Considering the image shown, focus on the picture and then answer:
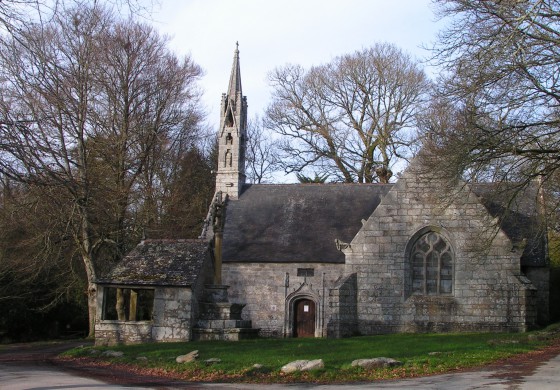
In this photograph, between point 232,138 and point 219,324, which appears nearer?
point 219,324

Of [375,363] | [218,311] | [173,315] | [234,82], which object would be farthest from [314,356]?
[234,82]

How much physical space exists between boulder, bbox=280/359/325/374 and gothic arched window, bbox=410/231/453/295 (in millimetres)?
11885

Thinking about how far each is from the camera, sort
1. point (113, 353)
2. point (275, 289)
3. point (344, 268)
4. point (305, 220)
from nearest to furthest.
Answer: point (113, 353) → point (344, 268) → point (275, 289) → point (305, 220)

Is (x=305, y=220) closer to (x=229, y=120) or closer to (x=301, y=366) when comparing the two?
(x=229, y=120)

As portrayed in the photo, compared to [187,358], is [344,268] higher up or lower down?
higher up

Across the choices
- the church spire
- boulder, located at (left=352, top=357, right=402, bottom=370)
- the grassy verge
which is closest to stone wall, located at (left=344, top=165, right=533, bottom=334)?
the grassy verge

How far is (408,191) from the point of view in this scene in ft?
82.2

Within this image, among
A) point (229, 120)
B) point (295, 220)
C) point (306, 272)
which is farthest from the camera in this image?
point (229, 120)

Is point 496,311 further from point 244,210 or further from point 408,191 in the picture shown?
point 244,210

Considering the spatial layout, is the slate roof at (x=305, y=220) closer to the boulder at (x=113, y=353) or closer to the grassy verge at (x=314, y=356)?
the grassy verge at (x=314, y=356)

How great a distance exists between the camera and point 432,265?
24.8 meters

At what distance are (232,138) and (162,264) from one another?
39.0ft

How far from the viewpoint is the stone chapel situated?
71.5 feet

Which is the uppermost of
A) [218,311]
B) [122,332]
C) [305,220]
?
[305,220]
